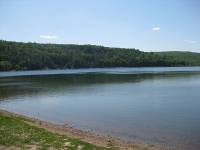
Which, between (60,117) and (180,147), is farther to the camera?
(60,117)

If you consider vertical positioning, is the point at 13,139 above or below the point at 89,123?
above

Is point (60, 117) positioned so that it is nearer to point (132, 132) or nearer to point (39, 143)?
point (132, 132)

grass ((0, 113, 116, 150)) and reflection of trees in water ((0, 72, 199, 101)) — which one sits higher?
grass ((0, 113, 116, 150))

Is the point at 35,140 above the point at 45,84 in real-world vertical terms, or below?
above

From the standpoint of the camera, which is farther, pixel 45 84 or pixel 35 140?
pixel 45 84

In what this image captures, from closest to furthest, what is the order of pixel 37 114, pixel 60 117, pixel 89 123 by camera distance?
pixel 89 123 < pixel 60 117 < pixel 37 114

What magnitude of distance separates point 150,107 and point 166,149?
16200 millimetres

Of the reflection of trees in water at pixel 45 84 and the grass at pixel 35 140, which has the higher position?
the grass at pixel 35 140

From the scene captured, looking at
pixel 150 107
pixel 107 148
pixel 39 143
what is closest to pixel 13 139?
pixel 39 143

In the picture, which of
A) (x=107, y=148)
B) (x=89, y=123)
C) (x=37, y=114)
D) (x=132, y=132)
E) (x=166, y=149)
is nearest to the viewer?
(x=107, y=148)

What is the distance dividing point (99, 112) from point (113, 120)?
4.69 m

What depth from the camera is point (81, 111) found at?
98.1 ft

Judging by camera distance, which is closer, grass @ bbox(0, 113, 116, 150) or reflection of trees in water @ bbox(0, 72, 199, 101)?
grass @ bbox(0, 113, 116, 150)

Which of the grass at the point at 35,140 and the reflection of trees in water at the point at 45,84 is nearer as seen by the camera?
the grass at the point at 35,140
